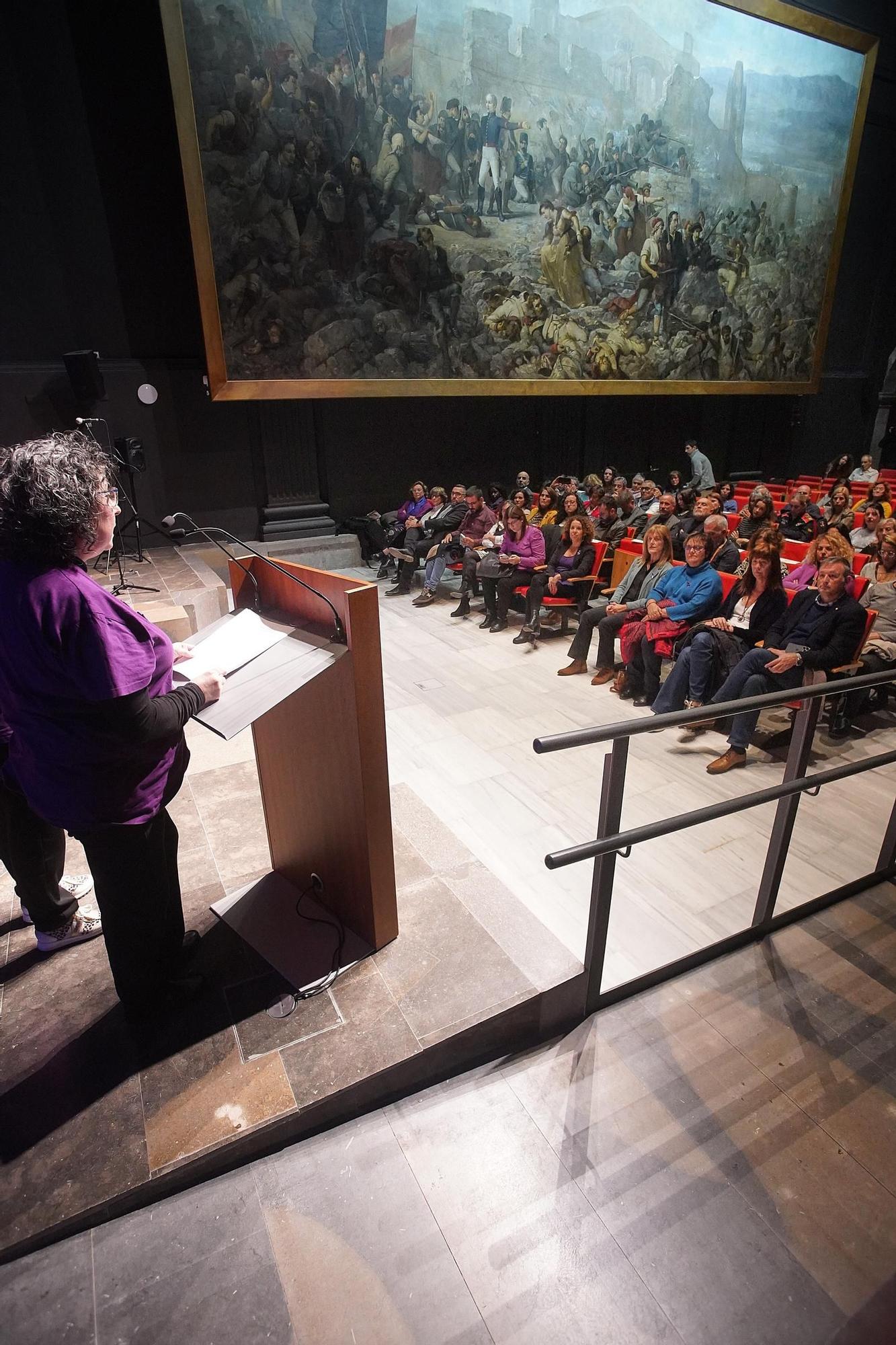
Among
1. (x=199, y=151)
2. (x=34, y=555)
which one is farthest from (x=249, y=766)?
(x=199, y=151)

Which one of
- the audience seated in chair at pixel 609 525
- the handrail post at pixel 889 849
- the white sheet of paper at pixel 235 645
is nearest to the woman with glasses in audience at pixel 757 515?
the audience seated in chair at pixel 609 525

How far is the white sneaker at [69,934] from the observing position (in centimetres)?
213

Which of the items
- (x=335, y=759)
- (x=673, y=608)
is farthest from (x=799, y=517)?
(x=335, y=759)

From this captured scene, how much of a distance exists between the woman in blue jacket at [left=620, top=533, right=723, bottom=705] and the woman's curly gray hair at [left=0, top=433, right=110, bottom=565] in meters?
3.81

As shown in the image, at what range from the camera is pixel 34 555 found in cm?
136

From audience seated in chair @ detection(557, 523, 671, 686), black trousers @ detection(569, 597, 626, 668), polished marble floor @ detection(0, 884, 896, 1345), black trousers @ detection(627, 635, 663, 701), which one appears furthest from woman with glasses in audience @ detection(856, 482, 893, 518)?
polished marble floor @ detection(0, 884, 896, 1345)

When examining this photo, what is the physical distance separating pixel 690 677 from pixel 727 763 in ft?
2.19

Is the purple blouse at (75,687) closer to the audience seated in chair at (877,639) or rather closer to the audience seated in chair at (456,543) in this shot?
the audience seated in chair at (877,639)

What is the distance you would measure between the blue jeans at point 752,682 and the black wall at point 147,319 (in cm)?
665

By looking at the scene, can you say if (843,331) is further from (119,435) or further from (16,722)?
(16,722)

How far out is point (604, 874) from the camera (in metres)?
1.97

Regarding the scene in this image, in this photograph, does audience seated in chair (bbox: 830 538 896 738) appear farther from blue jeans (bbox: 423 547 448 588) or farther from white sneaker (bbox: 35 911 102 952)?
blue jeans (bbox: 423 547 448 588)

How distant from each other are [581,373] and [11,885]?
9.91 meters

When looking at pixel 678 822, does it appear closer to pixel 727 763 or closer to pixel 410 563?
pixel 727 763
